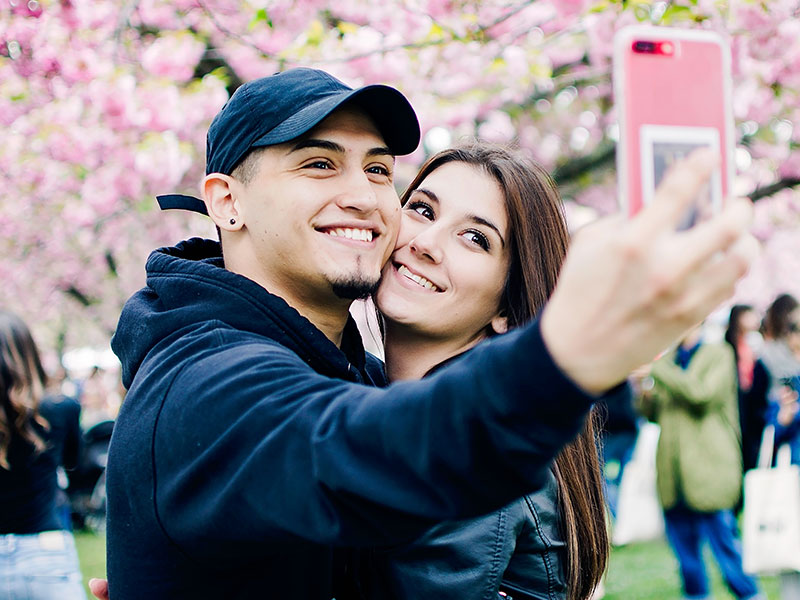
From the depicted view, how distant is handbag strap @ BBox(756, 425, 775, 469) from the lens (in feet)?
17.7

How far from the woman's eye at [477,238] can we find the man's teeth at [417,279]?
176 mm

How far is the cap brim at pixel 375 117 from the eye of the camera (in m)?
1.83

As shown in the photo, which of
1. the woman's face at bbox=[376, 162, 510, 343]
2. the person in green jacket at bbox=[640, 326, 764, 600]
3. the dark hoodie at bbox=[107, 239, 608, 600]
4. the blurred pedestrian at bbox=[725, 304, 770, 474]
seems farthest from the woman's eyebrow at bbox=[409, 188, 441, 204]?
the blurred pedestrian at bbox=[725, 304, 770, 474]

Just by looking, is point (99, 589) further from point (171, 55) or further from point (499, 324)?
point (171, 55)

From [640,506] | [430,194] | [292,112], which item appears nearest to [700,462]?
[640,506]

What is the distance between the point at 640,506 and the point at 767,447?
72.2 inches

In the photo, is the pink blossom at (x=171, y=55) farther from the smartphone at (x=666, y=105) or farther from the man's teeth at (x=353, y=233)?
the smartphone at (x=666, y=105)

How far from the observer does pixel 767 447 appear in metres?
5.45

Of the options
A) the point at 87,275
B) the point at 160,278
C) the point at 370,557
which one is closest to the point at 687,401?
the point at 370,557

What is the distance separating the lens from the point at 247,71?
6.26 meters

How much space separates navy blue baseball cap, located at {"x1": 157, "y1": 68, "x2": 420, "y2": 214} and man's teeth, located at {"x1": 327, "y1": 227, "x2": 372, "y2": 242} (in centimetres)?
21

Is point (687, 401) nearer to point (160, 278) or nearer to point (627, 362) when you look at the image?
point (160, 278)

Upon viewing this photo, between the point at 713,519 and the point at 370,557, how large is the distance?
14.3 feet

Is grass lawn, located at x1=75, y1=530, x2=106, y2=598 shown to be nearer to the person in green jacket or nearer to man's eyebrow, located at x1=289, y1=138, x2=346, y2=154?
the person in green jacket
